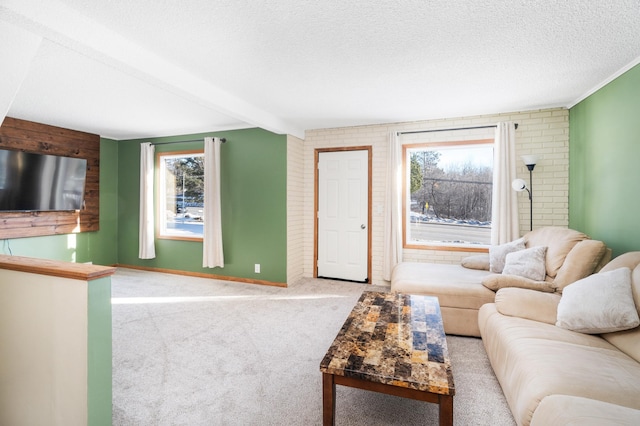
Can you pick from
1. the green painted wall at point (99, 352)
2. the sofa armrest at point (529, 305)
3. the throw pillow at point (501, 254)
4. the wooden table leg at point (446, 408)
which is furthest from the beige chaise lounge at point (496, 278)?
the green painted wall at point (99, 352)

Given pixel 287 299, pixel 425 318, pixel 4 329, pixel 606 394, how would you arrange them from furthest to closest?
pixel 287 299 < pixel 425 318 < pixel 4 329 < pixel 606 394

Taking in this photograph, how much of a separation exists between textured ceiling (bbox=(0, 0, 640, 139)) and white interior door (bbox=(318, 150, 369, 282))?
3.44 feet

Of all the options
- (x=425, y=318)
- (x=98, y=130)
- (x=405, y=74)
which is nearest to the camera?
(x=425, y=318)

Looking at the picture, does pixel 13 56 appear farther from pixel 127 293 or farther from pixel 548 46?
pixel 548 46

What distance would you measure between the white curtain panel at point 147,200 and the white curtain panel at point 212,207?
50.7 inches

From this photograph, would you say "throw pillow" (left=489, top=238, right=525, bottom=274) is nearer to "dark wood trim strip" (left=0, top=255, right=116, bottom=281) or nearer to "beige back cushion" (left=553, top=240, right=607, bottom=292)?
"beige back cushion" (left=553, top=240, right=607, bottom=292)

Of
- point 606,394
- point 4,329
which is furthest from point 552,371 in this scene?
point 4,329

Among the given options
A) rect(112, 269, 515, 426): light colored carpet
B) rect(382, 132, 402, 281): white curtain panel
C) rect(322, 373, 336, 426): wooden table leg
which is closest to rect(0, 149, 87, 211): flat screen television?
rect(112, 269, 515, 426): light colored carpet

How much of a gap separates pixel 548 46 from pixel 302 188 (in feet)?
11.7

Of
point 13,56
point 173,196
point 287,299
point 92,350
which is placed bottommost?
point 287,299

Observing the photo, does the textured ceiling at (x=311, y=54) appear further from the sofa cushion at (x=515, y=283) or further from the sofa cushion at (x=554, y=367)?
the sofa cushion at (x=554, y=367)

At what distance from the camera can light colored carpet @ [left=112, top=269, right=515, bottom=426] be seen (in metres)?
1.90

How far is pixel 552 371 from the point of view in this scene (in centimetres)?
156

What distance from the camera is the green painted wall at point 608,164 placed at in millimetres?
2727
